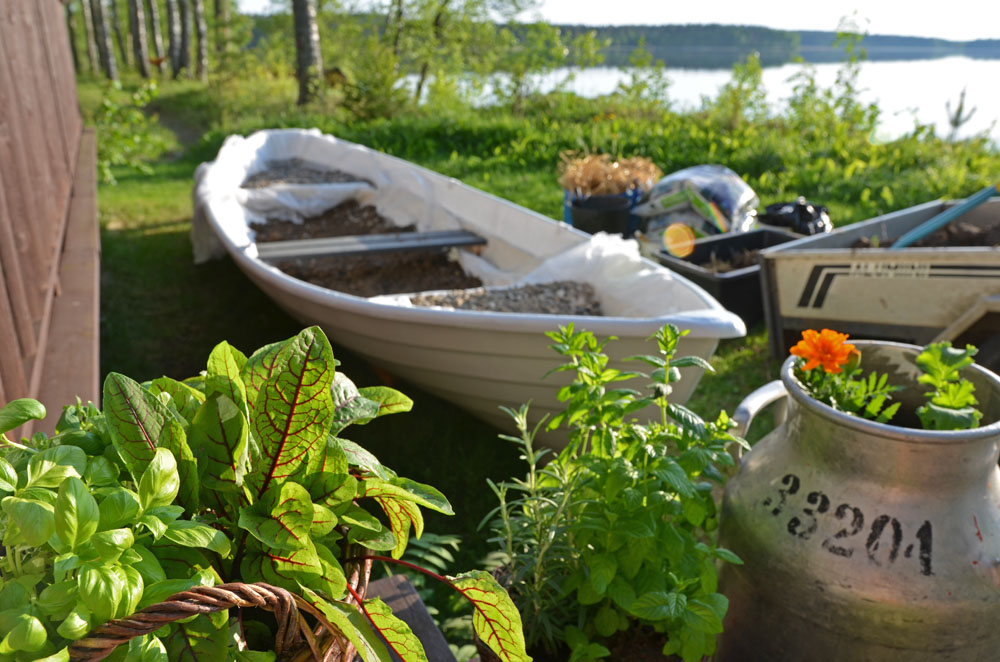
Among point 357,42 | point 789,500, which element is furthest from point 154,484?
point 357,42

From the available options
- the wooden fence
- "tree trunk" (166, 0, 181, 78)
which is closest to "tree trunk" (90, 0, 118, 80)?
"tree trunk" (166, 0, 181, 78)

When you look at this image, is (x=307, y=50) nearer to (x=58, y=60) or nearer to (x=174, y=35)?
(x=58, y=60)

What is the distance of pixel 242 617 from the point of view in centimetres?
88

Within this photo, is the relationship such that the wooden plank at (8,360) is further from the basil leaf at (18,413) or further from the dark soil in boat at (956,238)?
the dark soil in boat at (956,238)

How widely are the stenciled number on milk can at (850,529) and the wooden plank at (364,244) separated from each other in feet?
10.2

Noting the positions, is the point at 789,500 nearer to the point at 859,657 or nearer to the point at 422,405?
the point at 859,657

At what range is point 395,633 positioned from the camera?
84cm

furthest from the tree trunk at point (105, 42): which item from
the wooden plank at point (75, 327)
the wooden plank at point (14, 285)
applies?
the wooden plank at point (14, 285)

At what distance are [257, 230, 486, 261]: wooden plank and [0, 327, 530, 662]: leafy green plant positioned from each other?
3.12m

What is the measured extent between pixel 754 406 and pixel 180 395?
→ 116 centimetres

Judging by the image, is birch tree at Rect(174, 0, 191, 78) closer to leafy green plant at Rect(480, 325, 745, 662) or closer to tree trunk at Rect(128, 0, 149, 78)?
tree trunk at Rect(128, 0, 149, 78)

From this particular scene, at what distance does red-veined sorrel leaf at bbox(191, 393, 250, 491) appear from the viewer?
0.84 m

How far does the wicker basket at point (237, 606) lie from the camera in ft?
1.95

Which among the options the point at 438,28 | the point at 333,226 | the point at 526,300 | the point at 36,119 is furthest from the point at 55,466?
the point at 438,28
